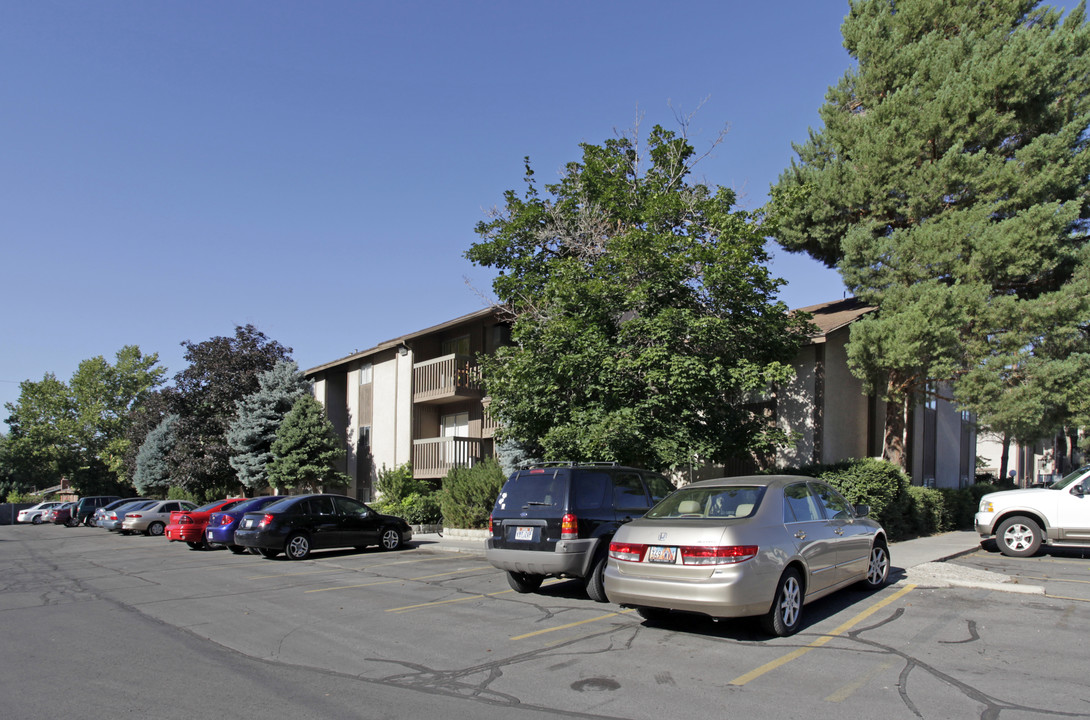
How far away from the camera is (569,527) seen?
9461 mm

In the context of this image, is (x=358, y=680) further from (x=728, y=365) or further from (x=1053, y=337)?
(x=1053, y=337)

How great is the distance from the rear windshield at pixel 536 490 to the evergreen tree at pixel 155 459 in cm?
3239

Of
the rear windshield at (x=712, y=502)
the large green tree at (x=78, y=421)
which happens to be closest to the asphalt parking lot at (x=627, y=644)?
the rear windshield at (x=712, y=502)

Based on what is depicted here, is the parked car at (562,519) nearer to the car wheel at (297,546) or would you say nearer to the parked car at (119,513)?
the car wheel at (297,546)

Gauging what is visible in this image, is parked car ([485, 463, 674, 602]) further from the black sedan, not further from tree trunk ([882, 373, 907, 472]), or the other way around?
tree trunk ([882, 373, 907, 472])

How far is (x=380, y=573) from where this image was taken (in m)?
13.3

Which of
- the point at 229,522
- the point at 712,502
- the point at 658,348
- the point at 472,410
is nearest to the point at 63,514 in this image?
the point at 472,410

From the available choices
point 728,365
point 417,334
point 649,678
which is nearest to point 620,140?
point 728,365

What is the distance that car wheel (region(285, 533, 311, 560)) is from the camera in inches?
619

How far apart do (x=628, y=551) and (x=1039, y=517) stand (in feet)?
32.4

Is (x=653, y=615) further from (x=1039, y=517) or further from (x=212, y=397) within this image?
(x=212, y=397)

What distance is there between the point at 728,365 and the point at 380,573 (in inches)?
311

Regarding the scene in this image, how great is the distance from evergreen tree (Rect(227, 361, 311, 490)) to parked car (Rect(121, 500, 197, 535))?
2618mm

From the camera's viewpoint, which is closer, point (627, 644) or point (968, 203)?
point (627, 644)
